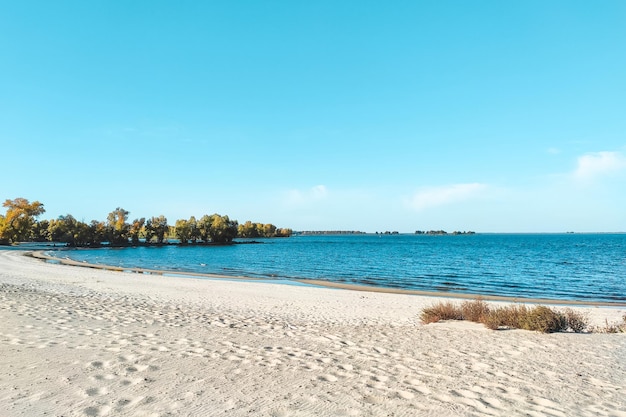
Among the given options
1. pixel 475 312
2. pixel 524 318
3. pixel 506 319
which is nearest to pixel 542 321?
pixel 524 318

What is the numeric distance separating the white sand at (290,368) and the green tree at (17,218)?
4313 inches

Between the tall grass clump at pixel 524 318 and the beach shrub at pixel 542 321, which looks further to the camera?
the tall grass clump at pixel 524 318

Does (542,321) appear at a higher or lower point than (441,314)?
higher

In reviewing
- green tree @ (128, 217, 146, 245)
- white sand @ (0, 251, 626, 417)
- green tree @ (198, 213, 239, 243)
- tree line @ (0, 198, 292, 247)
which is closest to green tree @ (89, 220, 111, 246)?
tree line @ (0, 198, 292, 247)

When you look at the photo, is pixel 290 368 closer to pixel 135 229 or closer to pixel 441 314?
pixel 441 314

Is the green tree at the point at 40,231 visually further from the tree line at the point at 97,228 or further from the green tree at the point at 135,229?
the green tree at the point at 135,229

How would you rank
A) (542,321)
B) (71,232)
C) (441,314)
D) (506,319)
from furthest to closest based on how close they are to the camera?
(71,232) → (441,314) → (506,319) → (542,321)

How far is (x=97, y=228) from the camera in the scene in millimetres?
128250

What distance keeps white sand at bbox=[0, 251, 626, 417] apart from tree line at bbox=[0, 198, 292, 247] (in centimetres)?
11425

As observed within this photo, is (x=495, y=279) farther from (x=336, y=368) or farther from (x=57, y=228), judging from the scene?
(x=57, y=228)

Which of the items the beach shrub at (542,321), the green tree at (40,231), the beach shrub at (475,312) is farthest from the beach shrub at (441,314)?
the green tree at (40,231)

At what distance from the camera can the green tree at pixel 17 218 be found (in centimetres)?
9893

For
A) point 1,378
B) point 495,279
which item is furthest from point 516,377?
point 495,279

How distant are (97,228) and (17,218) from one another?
2542 cm
